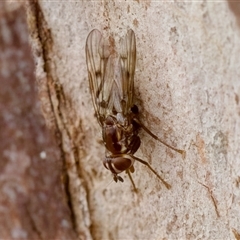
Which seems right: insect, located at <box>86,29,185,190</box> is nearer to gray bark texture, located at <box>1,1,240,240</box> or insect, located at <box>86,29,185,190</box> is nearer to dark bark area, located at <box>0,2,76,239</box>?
gray bark texture, located at <box>1,1,240,240</box>

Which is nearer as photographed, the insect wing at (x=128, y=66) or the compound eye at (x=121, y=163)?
the insect wing at (x=128, y=66)

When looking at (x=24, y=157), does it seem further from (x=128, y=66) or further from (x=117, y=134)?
(x=128, y=66)

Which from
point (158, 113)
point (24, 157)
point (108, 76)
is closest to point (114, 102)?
point (108, 76)

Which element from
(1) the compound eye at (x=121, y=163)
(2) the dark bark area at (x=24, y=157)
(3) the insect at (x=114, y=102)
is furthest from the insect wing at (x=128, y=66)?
(2) the dark bark area at (x=24, y=157)

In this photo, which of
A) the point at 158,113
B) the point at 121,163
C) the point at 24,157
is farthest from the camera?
the point at 24,157

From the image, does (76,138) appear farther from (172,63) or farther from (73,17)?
(172,63)

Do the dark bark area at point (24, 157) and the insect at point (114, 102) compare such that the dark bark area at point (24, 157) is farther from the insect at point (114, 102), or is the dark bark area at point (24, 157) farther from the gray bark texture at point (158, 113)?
the insect at point (114, 102)
